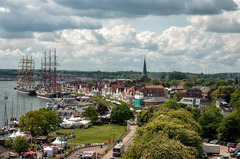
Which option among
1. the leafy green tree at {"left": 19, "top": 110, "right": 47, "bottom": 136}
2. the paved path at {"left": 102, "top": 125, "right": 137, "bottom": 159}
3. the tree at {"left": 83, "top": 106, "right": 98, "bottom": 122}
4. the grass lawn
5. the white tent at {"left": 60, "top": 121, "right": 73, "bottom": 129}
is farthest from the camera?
the tree at {"left": 83, "top": 106, "right": 98, "bottom": 122}

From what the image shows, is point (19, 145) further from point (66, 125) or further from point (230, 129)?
point (230, 129)

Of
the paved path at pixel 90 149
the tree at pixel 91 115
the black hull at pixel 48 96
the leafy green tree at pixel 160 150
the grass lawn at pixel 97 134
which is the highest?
the leafy green tree at pixel 160 150

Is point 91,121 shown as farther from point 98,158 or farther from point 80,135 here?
point 98,158

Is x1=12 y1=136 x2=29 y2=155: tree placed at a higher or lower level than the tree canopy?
lower

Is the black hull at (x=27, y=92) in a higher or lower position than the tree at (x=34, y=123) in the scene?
lower

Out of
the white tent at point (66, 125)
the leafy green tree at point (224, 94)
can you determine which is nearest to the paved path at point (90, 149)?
the white tent at point (66, 125)

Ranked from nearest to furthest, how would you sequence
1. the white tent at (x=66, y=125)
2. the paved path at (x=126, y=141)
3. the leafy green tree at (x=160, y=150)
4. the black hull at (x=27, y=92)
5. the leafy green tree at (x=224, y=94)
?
the leafy green tree at (x=160, y=150)
the paved path at (x=126, y=141)
the white tent at (x=66, y=125)
the leafy green tree at (x=224, y=94)
the black hull at (x=27, y=92)

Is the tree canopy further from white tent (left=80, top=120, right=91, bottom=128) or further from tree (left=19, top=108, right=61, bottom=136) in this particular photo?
white tent (left=80, top=120, right=91, bottom=128)

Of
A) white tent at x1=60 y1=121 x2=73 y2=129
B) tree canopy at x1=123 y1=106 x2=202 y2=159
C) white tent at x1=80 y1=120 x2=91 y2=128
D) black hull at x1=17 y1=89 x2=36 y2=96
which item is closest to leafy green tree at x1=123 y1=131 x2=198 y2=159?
tree canopy at x1=123 y1=106 x2=202 y2=159

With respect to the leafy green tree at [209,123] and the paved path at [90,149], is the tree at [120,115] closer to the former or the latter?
the leafy green tree at [209,123]

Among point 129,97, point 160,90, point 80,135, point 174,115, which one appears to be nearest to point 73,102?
point 129,97
